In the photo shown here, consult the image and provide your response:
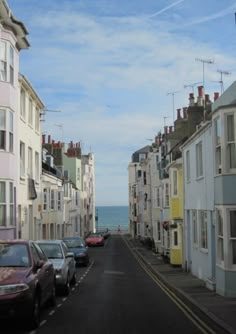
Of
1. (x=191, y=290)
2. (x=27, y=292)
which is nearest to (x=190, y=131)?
(x=191, y=290)

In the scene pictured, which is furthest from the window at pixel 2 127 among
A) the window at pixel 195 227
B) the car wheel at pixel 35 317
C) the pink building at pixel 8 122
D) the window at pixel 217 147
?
the car wheel at pixel 35 317

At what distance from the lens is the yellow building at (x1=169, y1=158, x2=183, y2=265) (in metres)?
30.8

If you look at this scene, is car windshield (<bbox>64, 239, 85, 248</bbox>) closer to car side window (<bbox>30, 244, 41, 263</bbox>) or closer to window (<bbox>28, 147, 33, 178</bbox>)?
window (<bbox>28, 147, 33, 178</bbox>)

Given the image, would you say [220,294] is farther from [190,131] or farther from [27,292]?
[190,131]

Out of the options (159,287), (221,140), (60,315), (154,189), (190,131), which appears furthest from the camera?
(154,189)

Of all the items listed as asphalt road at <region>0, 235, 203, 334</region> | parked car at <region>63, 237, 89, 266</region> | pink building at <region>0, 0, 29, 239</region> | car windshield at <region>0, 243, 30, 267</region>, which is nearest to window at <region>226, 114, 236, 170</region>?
asphalt road at <region>0, 235, 203, 334</region>

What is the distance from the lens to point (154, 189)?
175ft

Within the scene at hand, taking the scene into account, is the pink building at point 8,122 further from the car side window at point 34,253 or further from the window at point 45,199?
the window at point 45,199

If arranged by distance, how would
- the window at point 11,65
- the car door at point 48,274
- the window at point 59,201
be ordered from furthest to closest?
the window at point 59,201 → the window at point 11,65 → the car door at point 48,274

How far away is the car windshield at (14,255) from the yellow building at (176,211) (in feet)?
59.9

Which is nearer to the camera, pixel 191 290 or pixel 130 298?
pixel 130 298

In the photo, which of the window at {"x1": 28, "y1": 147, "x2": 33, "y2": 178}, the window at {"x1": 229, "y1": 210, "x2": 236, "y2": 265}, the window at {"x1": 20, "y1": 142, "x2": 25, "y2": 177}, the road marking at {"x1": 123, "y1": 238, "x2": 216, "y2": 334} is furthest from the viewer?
the window at {"x1": 28, "y1": 147, "x2": 33, "y2": 178}

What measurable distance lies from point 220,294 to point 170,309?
3393 mm

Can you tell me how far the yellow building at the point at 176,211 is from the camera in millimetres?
30844
